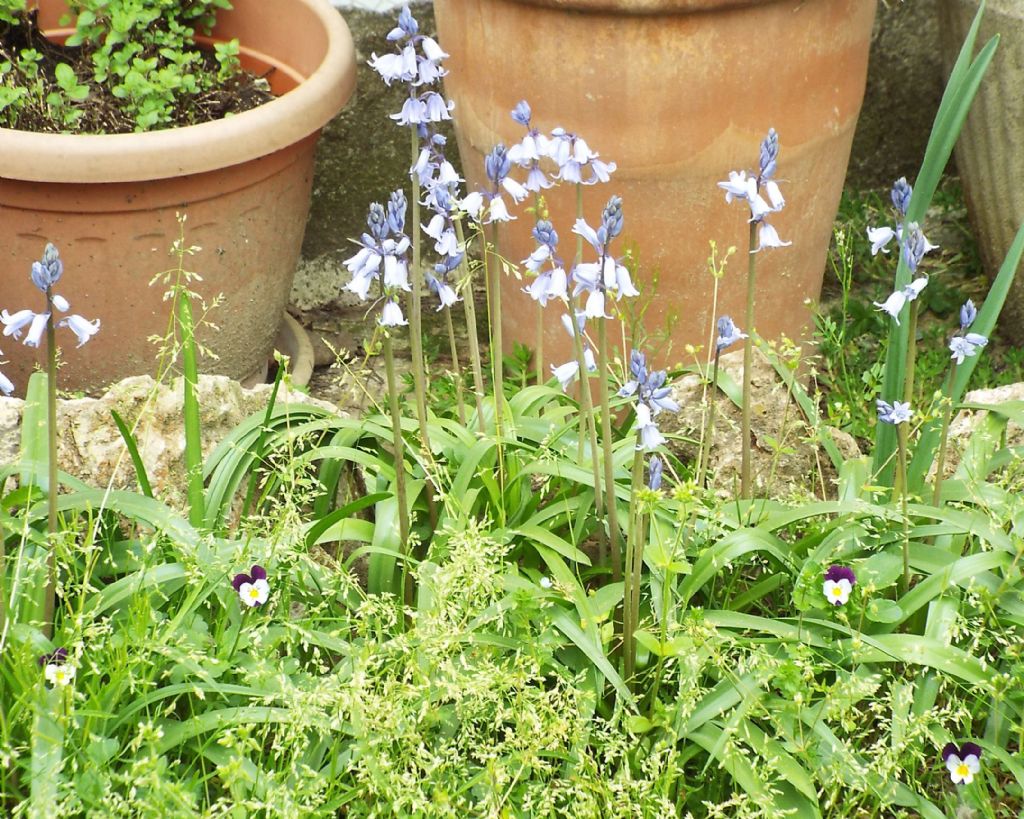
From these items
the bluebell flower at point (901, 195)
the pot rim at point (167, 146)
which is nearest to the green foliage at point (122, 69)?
the pot rim at point (167, 146)

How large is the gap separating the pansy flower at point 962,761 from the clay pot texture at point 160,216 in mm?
1744

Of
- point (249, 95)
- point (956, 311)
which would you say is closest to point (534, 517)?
point (249, 95)

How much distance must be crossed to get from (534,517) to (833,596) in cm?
50

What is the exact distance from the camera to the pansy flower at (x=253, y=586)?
181 centimetres

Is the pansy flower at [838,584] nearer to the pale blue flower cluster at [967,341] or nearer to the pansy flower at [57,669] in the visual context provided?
→ the pale blue flower cluster at [967,341]

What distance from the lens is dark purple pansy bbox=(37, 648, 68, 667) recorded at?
169 cm

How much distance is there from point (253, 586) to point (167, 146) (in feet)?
3.69

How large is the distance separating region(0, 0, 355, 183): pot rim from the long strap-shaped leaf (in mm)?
1265

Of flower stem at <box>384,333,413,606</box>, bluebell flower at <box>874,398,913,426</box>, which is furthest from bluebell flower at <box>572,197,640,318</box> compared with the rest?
bluebell flower at <box>874,398,913,426</box>

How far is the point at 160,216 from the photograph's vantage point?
8.81 feet

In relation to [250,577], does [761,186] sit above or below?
above

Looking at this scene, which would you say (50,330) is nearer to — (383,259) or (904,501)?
(383,259)

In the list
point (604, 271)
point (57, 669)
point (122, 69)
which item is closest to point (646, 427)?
point (604, 271)

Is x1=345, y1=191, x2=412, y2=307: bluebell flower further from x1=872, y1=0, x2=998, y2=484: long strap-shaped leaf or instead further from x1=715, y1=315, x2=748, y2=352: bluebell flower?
x1=872, y1=0, x2=998, y2=484: long strap-shaped leaf
